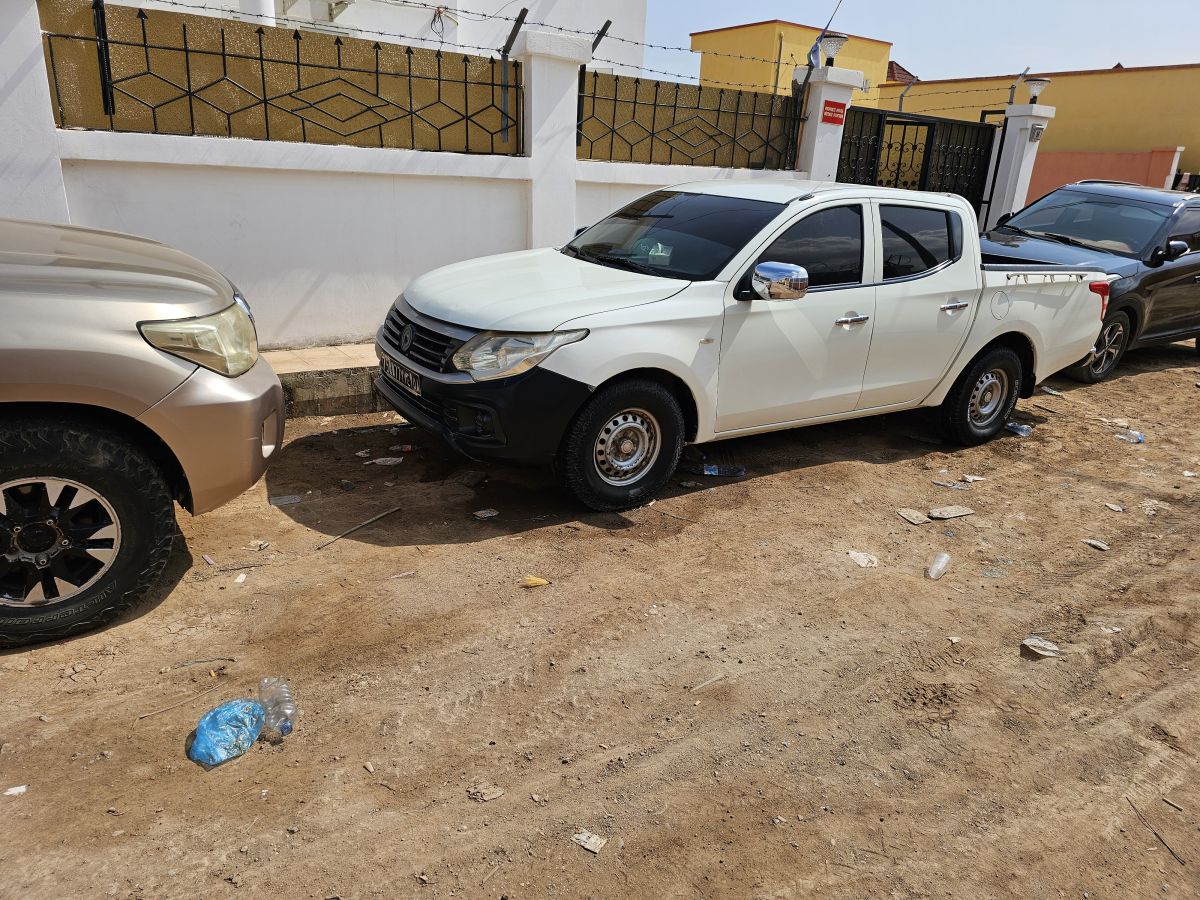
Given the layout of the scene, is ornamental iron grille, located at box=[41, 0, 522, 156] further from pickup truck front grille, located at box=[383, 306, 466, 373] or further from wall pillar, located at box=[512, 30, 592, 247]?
pickup truck front grille, located at box=[383, 306, 466, 373]

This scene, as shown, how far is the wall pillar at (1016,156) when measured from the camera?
12461 mm

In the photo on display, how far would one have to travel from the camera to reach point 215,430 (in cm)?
345

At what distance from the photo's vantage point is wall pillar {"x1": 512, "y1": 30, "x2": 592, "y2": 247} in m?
7.55

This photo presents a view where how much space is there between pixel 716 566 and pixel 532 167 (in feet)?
15.4

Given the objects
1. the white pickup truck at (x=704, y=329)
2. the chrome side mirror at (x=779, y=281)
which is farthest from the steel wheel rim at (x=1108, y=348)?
the chrome side mirror at (x=779, y=281)

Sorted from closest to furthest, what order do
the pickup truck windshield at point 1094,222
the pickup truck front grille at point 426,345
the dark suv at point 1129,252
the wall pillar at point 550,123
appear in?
the pickup truck front grille at point 426,345 < the wall pillar at point 550,123 < the dark suv at point 1129,252 < the pickup truck windshield at point 1094,222

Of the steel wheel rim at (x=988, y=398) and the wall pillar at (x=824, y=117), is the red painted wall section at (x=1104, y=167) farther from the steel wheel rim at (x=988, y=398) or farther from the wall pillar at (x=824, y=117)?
the steel wheel rim at (x=988, y=398)

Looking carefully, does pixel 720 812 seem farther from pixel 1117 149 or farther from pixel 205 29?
pixel 1117 149

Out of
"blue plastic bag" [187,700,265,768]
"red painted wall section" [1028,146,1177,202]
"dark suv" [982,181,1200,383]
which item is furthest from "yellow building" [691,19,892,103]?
"blue plastic bag" [187,700,265,768]

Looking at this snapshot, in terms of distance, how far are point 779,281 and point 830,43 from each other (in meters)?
6.27

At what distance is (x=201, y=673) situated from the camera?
328cm

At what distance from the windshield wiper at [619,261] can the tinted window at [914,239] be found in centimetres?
158

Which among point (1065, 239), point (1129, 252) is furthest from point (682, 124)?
point (1129, 252)

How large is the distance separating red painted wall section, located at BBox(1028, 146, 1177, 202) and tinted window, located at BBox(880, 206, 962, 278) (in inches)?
677
